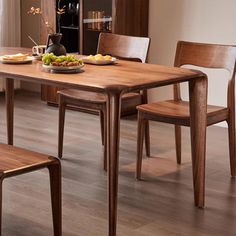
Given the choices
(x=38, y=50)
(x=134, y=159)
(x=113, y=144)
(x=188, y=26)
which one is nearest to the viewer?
(x=113, y=144)

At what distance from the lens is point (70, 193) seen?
3.22 meters

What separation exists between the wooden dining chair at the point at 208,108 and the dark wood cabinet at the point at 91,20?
140 cm

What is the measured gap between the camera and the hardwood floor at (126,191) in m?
2.80

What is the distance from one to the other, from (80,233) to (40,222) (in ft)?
0.74

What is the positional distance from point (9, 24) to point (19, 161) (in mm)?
3777

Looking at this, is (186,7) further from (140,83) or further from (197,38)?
(140,83)

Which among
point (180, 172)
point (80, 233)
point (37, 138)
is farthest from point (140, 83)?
point (37, 138)

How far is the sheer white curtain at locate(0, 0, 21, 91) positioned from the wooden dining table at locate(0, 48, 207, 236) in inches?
107

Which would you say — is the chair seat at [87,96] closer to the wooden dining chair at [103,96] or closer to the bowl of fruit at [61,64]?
the wooden dining chair at [103,96]

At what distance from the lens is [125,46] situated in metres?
3.80

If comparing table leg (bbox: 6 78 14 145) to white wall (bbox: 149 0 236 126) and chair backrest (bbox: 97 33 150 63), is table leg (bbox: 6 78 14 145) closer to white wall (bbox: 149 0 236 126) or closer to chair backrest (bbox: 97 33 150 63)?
chair backrest (bbox: 97 33 150 63)

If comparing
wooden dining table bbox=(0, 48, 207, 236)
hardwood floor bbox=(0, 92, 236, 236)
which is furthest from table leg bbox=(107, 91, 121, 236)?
hardwood floor bbox=(0, 92, 236, 236)

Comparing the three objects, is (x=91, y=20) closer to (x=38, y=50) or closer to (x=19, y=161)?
(x=38, y=50)

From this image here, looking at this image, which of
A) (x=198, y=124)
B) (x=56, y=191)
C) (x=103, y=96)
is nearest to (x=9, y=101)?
(x=103, y=96)
